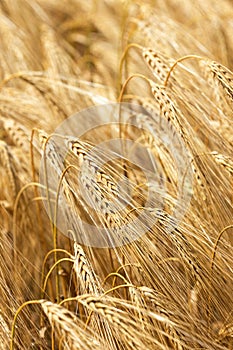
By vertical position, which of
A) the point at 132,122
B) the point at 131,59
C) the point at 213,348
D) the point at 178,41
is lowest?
the point at 213,348

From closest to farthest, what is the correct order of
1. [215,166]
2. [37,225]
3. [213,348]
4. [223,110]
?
[213,348] < [215,166] < [223,110] < [37,225]

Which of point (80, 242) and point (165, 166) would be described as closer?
point (80, 242)

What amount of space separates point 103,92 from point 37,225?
0.57 meters

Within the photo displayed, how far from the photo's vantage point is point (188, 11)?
3.02 meters

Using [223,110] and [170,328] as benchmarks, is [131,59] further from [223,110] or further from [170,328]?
[170,328]

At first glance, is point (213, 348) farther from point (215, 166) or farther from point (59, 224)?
point (59, 224)

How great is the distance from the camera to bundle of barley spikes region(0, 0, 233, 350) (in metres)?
1.12

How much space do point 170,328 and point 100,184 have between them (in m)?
0.30

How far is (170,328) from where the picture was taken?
1128 mm

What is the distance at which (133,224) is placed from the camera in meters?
1.21

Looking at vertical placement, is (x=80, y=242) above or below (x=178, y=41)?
below

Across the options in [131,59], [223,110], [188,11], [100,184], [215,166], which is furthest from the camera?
[188,11]

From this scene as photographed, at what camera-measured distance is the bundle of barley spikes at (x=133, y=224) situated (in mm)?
1125

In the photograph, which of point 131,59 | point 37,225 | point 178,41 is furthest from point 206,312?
point 131,59
